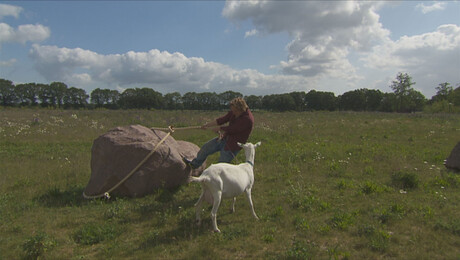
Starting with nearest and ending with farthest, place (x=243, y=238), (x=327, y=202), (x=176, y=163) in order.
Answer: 1. (x=243, y=238)
2. (x=327, y=202)
3. (x=176, y=163)

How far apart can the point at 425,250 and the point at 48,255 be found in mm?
7075

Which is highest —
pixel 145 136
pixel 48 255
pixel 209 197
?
pixel 145 136

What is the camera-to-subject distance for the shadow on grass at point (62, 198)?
7.42 m

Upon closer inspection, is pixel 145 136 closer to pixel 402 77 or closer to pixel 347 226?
pixel 347 226

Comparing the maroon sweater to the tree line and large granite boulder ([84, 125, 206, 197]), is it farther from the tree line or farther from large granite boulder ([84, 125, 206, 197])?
the tree line

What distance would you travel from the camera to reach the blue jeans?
795 centimetres

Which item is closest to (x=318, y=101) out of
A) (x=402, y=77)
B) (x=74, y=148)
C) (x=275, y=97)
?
(x=275, y=97)

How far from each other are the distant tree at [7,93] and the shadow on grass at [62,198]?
113 metres

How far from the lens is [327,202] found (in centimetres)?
745

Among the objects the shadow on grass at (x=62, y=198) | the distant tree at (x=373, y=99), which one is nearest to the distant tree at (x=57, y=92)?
the shadow on grass at (x=62, y=198)

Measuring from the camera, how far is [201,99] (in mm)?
121625

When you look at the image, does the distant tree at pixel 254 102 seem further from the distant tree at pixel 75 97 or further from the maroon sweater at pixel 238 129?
the maroon sweater at pixel 238 129

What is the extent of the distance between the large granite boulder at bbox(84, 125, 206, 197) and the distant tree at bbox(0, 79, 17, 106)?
374 ft

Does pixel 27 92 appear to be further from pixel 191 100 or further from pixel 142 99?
pixel 191 100
